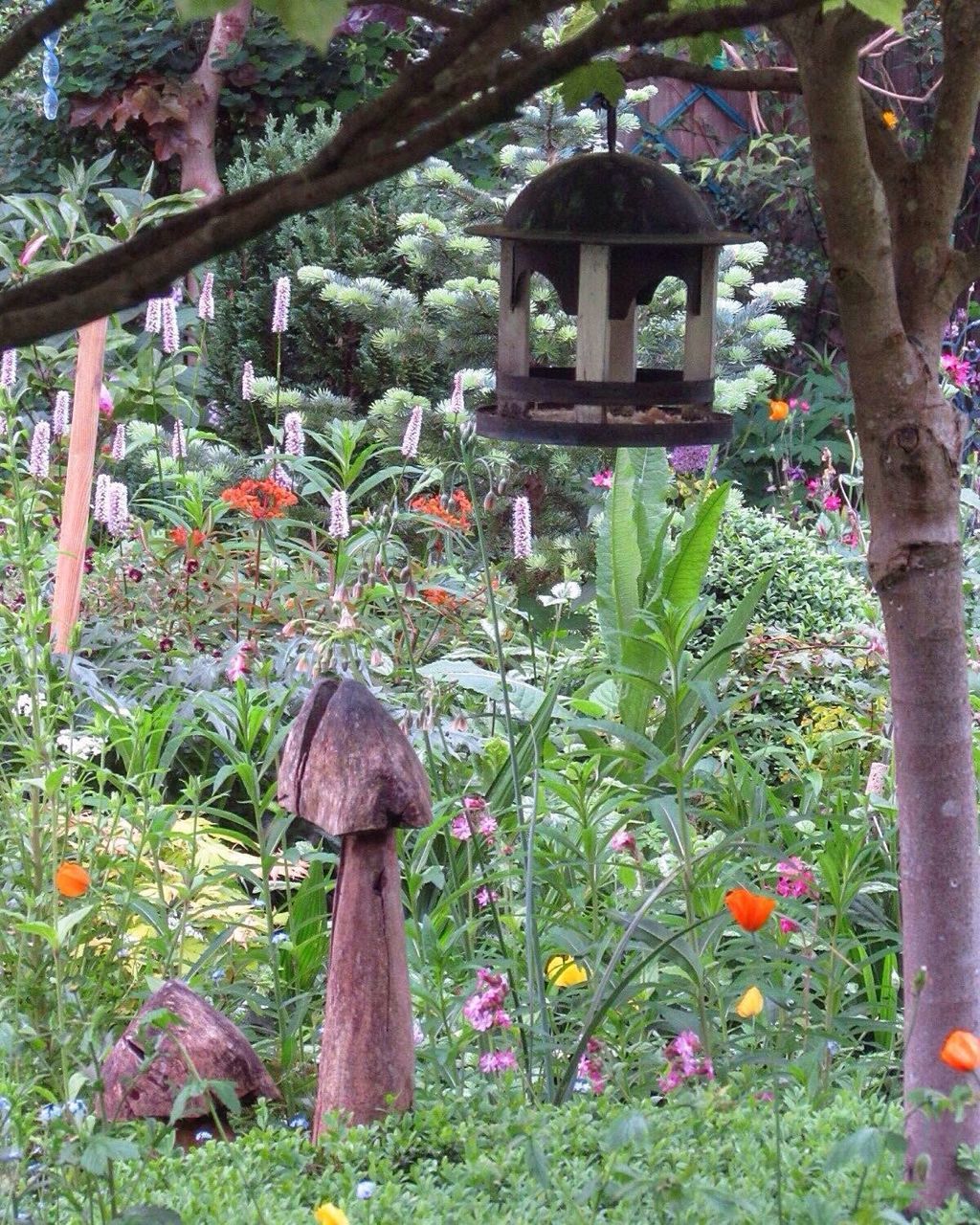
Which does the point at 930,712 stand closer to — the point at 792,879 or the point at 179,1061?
the point at 792,879

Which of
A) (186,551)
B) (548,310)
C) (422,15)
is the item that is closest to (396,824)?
(422,15)

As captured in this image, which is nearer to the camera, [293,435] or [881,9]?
[881,9]

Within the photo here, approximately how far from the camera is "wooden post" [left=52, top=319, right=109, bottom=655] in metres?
3.28

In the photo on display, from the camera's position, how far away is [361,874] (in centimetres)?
165

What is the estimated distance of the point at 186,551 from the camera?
3.84m

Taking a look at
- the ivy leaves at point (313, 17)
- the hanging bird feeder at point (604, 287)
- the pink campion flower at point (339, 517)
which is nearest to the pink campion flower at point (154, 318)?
the pink campion flower at point (339, 517)

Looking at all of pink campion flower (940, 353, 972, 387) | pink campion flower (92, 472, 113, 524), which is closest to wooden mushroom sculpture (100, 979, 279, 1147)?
pink campion flower (92, 472, 113, 524)

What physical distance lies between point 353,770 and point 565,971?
2.11 feet

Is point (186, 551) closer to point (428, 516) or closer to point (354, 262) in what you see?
point (428, 516)

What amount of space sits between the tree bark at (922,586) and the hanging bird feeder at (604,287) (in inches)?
12.7

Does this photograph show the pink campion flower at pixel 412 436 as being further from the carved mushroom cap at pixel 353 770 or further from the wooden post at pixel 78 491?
the carved mushroom cap at pixel 353 770

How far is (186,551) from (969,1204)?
285cm

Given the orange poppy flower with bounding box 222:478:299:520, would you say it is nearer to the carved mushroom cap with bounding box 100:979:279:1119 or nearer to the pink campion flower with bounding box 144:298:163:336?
the pink campion flower with bounding box 144:298:163:336

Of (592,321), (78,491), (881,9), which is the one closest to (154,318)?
(78,491)
